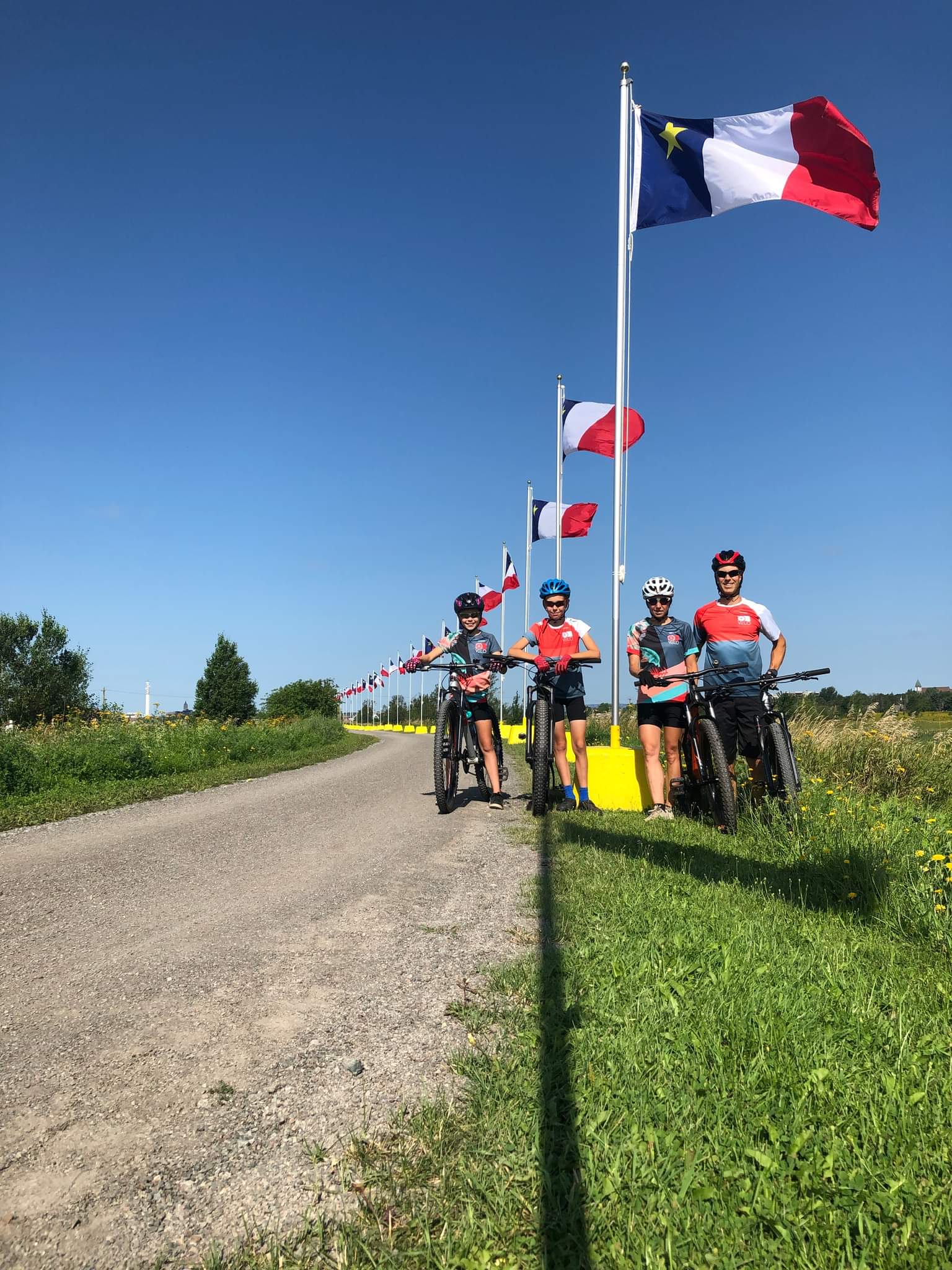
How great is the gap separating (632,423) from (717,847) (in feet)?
27.6

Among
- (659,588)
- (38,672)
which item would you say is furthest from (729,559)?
(38,672)

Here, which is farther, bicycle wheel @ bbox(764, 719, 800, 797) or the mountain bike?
bicycle wheel @ bbox(764, 719, 800, 797)

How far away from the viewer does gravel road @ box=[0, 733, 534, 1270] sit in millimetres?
1774

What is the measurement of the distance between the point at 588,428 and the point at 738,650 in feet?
26.1

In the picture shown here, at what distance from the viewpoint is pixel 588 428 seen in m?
13.7

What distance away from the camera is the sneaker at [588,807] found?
7.54 metres

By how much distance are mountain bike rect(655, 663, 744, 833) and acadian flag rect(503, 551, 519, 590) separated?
68.7 ft

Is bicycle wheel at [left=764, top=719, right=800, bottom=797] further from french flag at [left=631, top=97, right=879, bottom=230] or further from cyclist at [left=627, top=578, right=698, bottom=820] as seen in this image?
french flag at [left=631, top=97, right=879, bottom=230]

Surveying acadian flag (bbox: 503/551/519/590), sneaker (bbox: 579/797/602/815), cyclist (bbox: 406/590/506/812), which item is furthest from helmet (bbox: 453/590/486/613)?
acadian flag (bbox: 503/551/519/590)

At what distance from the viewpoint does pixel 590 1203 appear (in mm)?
1703

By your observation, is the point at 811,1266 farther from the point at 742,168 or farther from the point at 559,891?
the point at 742,168

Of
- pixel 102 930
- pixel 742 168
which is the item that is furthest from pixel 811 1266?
pixel 742 168

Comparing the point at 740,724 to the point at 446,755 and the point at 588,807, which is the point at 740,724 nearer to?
the point at 588,807

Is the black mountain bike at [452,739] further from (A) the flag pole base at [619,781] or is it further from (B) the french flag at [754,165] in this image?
(B) the french flag at [754,165]
